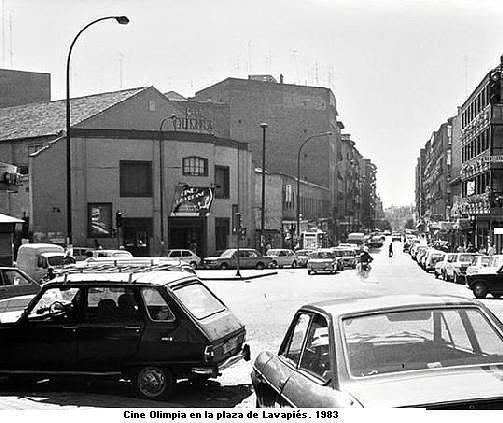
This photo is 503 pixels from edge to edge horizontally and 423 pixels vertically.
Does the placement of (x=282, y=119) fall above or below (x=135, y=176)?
above

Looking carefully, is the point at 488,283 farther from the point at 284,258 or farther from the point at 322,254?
the point at 284,258

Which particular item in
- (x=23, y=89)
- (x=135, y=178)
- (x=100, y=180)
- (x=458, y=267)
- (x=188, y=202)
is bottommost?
(x=458, y=267)

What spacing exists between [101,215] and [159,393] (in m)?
38.4

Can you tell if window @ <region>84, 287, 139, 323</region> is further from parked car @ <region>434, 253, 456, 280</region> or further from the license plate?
parked car @ <region>434, 253, 456, 280</region>

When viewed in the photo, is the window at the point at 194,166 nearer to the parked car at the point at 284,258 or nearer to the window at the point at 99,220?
the window at the point at 99,220

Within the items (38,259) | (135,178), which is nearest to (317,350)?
(38,259)

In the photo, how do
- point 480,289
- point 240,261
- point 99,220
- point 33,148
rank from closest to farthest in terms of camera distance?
point 480,289 < point 240,261 < point 99,220 < point 33,148

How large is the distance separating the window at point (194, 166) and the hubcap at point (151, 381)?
4055 cm

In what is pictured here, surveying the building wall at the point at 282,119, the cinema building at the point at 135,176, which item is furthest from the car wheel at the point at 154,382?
the building wall at the point at 282,119

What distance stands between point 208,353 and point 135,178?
3970 centimetres

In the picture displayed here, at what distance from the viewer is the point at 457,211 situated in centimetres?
6253

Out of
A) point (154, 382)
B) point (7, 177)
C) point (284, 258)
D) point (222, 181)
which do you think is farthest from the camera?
point (222, 181)

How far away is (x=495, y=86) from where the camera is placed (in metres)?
46.0

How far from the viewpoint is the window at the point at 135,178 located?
1802 inches
